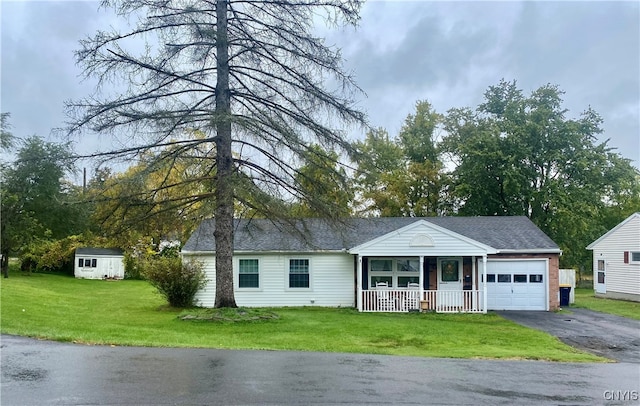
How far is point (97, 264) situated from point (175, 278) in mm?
29878

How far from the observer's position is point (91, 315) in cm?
1702

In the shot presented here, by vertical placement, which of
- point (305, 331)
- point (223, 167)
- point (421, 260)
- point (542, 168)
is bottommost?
point (305, 331)

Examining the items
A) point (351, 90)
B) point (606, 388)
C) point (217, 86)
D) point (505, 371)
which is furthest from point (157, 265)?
point (606, 388)

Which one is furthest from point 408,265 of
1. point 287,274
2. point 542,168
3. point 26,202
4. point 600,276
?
point 26,202

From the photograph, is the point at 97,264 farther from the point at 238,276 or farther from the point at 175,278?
the point at 175,278

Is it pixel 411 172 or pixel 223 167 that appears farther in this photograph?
pixel 411 172

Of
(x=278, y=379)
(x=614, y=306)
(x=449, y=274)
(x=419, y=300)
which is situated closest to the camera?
(x=278, y=379)

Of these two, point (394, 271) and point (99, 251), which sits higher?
point (99, 251)

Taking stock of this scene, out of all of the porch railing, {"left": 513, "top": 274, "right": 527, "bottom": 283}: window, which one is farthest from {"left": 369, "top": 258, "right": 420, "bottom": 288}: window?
{"left": 513, "top": 274, "right": 527, "bottom": 283}: window

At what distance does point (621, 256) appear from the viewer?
2889 cm

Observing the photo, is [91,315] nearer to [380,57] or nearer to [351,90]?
[351,90]

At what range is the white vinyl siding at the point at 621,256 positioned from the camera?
27.7 meters

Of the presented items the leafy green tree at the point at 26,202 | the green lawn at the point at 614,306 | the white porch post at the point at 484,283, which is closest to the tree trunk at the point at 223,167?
the white porch post at the point at 484,283

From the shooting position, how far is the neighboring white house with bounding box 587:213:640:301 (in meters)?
27.7
